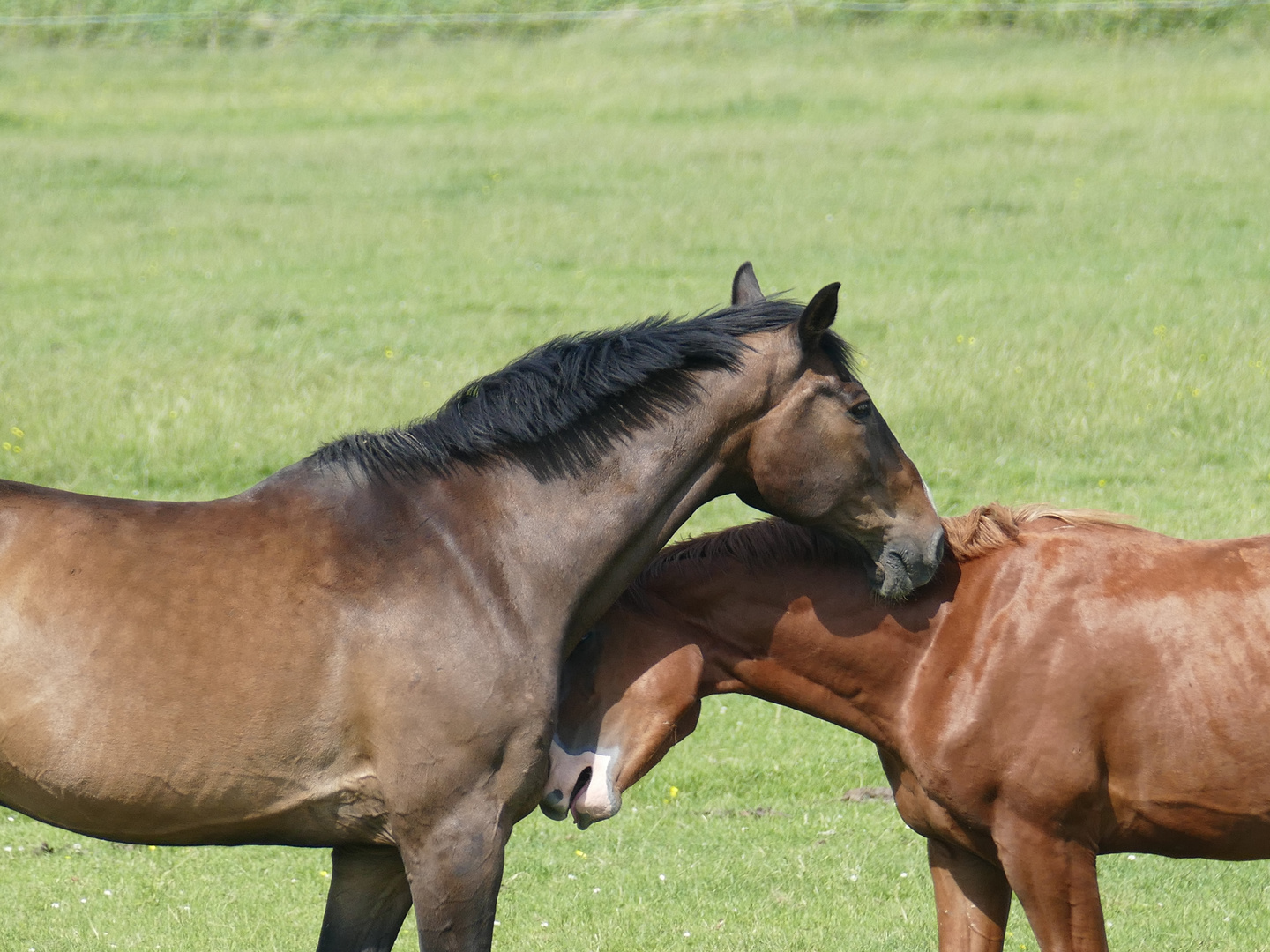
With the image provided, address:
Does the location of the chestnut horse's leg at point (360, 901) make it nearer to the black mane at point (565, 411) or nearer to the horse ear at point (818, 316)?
the black mane at point (565, 411)

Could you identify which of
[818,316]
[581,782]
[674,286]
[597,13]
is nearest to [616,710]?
[581,782]

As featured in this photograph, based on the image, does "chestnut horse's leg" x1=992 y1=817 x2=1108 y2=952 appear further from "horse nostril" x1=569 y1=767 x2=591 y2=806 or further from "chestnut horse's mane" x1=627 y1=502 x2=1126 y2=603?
"horse nostril" x1=569 y1=767 x2=591 y2=806

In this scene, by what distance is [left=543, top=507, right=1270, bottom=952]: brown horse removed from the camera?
4.20 m

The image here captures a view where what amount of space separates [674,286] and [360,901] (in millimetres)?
10724

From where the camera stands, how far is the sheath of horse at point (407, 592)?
3523mm

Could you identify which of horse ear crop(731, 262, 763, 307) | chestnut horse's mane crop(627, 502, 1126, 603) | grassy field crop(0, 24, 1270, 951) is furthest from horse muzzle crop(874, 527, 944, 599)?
grassy field crop(0, 24, 1270, 951)

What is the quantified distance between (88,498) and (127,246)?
14063 millimetres

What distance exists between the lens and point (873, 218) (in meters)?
17.1

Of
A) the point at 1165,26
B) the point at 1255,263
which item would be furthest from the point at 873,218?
the point at 1165,26

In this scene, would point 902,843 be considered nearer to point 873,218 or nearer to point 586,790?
point 586,790

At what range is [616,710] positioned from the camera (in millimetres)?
4172

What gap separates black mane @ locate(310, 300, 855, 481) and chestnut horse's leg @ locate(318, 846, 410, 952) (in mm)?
1069

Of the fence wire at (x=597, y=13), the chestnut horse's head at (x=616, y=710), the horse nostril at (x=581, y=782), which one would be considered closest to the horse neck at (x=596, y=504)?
the chestnut horse's head at (x=616, y=710)

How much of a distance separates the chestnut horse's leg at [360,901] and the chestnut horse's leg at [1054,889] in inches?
67.2
